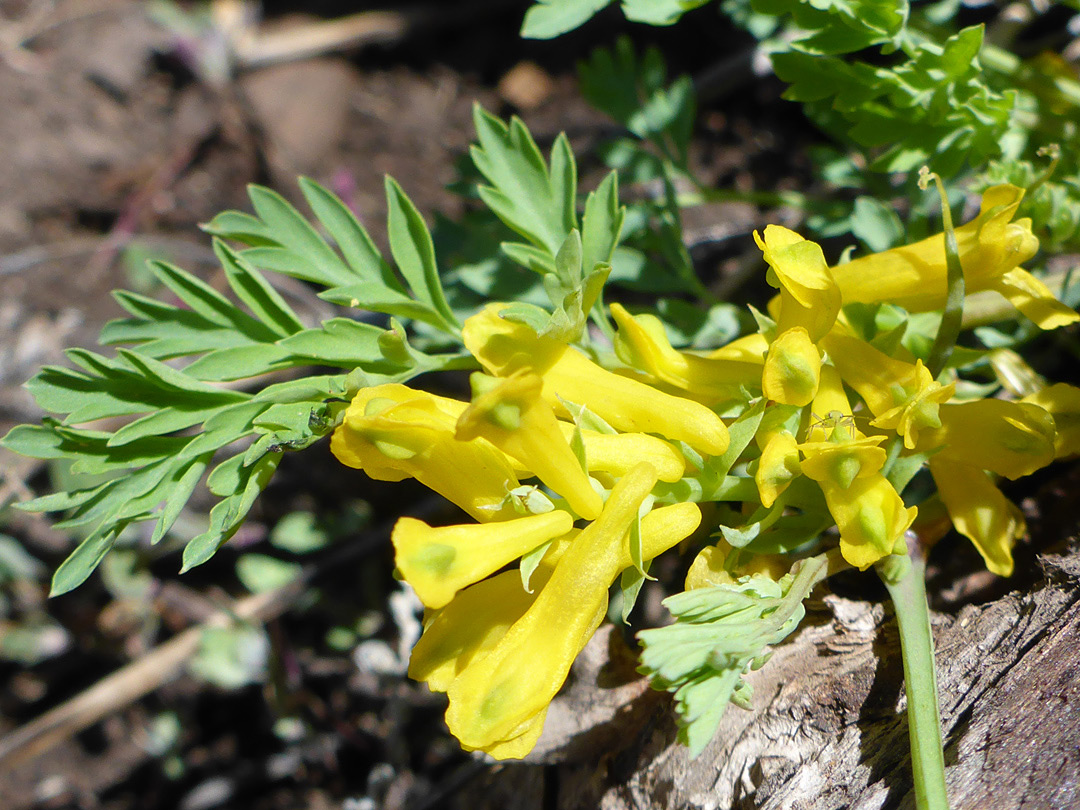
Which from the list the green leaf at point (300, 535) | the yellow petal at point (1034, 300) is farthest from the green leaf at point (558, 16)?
the green leaf at point (300, 535)

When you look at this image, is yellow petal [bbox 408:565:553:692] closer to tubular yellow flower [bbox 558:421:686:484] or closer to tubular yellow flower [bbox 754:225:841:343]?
tubular yellow flower [bbox 558:421:686:484]

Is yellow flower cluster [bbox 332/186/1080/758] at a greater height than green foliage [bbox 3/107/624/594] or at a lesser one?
lesser

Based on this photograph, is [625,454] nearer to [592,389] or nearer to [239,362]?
[592,389]

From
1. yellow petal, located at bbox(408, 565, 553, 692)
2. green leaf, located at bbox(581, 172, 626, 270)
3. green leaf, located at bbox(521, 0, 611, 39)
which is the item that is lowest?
yellow petal, located at bbox(408, 565, 553, 692)

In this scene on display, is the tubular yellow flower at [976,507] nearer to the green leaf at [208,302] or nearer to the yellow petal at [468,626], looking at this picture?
the yellow petal at [468,626]

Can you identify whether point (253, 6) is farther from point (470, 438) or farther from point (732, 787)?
point (732, 787)

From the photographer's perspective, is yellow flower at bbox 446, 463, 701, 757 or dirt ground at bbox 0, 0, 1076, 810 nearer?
yellow flower at bbox 446, 463, 701, 757

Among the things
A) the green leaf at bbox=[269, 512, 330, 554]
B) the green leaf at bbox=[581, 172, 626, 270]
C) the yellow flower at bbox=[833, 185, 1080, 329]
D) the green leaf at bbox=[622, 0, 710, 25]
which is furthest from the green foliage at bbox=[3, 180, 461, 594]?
the green leaf at bbox=[269, 512, 330, 554]
